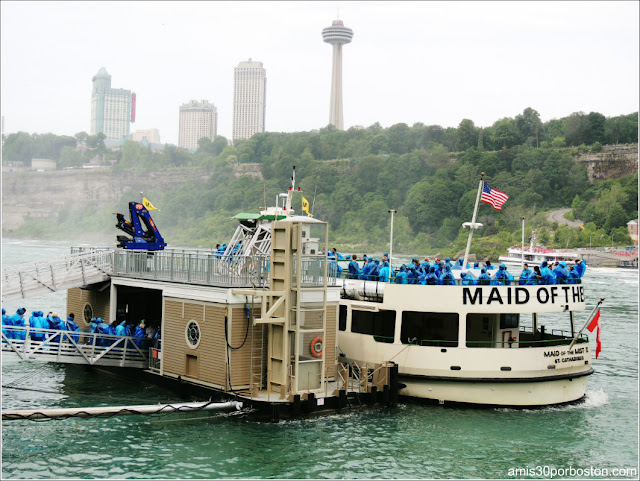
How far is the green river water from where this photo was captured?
17375 mm

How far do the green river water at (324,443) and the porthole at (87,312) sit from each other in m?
3.76

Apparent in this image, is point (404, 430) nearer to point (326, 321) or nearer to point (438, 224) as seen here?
point (326, 321)

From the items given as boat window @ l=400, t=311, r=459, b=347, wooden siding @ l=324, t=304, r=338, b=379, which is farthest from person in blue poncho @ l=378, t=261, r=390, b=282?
wooden siding @ l=324, t=304, r=338, b=379

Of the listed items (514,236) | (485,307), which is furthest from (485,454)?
(514,236)

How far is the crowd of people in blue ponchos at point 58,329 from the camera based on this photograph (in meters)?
23.4

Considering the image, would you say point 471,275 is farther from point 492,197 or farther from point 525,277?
point 492,197

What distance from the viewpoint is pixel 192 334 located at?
72.4 feet

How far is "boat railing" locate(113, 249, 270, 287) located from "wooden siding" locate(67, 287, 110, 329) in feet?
8.03

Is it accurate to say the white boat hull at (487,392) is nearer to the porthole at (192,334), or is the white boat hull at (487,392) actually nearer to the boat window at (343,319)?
the boat window at (343,319)

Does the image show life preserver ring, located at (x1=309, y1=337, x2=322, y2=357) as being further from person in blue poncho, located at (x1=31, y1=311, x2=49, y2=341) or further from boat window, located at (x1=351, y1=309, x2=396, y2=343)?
person in blue poncho, located at (x1=31, y1=311, x2=49, y2=341)

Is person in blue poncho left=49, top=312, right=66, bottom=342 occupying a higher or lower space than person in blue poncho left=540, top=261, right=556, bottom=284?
lower

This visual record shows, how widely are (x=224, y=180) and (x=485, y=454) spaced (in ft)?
503

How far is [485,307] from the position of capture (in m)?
23.0

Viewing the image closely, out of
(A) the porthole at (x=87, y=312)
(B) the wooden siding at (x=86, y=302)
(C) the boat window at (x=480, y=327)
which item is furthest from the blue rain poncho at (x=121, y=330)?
(C) the boat window at (x=480, y=327)
